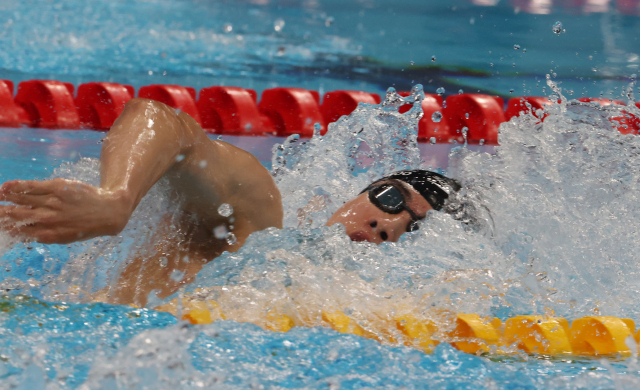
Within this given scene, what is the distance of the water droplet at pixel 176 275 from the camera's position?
1.27 metres

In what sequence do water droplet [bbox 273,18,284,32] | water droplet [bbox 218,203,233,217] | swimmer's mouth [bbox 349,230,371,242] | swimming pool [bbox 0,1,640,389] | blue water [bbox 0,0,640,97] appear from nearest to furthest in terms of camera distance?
swimming pool [bbox 0,1,640,389] → water droplet [bbox 218,203,233,217] → swimmer's mouth [bbox 349,230,371,242] → blue water [bbox 0,0,640,97] → water droplet [bbox 273,18,284,32]

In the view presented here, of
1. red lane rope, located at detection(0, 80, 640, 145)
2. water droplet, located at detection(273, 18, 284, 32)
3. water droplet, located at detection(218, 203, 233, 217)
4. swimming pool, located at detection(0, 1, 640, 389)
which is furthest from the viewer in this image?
water droplet, located at detection(273, 18, 284, 32)

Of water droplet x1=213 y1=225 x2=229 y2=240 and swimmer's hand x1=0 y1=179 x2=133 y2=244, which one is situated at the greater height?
swimmer's hand x1=0 y1=179 x2=133 y2=244

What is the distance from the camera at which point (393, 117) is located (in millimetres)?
2830

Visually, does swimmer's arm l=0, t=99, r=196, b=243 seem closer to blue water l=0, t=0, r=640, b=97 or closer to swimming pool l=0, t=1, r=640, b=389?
swimming pool l=0, t=1, r=640, b=389

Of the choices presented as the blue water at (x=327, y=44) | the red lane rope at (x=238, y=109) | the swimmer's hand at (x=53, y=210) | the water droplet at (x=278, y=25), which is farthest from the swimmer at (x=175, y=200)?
the water droplet at (x=278, y=25)

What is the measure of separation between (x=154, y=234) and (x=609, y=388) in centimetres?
91

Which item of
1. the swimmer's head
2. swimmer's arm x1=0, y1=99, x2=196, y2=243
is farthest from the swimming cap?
swimmer's arm x1=0, y1=99, x2=196, y2=243

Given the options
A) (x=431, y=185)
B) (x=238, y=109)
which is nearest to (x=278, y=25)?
(x=238, y=109)

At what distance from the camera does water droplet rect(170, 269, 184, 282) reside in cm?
127

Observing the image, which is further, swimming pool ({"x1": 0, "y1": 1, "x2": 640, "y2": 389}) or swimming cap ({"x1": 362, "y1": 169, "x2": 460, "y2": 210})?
swimming cap ({"x1": 362, "y1": 169, "x2": 460, "y2": 210})

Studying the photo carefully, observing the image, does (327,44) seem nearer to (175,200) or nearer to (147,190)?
(175,200)

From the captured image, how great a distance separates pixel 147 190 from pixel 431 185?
0.94m

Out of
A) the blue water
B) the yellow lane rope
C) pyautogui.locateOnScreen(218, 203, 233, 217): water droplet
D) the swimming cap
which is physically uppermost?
the blue water
